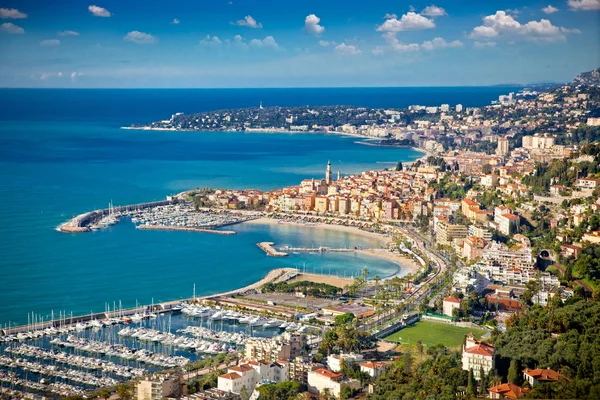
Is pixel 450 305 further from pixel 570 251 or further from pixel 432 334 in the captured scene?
pixel 570 251

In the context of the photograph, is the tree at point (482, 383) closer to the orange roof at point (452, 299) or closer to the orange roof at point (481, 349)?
the orange roof at point (481, 349)

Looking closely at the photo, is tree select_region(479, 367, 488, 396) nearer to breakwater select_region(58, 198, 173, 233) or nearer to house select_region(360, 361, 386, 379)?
house select_region(360, 361, 386, 379)

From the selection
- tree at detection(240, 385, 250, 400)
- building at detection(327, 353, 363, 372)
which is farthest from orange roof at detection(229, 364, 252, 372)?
building at detection(327, 353, 363, 372)

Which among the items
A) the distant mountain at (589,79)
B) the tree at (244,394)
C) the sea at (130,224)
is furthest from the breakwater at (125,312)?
the distant mountain at (589,79)

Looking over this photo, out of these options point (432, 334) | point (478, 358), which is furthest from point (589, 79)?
point (478, 358)

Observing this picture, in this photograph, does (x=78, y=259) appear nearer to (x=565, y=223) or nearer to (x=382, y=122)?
(x=565, y=223)
